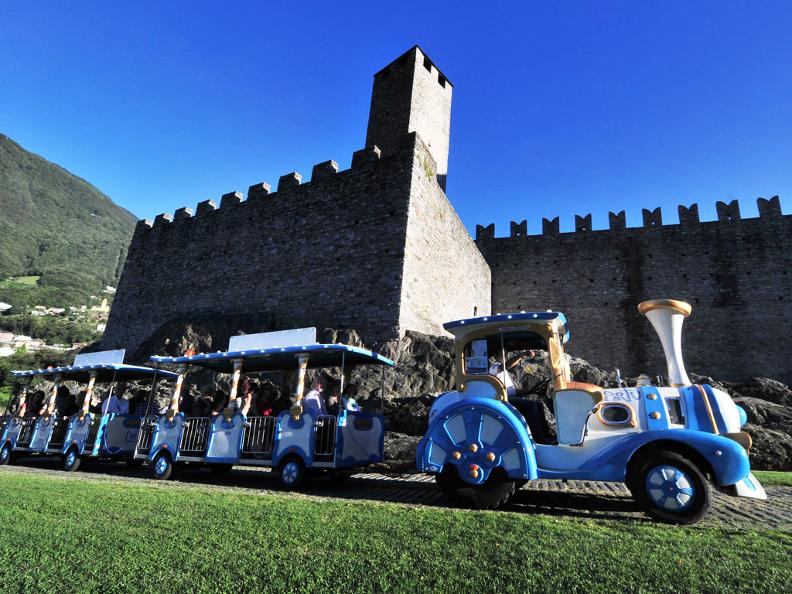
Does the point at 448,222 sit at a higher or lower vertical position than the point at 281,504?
higher

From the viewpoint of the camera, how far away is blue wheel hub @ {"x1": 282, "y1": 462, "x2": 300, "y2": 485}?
6855 millimetres

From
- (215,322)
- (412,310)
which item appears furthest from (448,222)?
(215,322)

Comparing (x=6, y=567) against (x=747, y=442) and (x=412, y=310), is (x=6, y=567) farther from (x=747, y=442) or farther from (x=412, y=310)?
(x=412, y=310)

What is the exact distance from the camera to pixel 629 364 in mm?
21281

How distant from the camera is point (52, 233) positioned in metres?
138

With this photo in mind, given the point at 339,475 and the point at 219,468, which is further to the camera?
the point at 219,468

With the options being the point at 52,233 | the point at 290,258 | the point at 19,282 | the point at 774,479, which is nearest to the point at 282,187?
the point at 290,258

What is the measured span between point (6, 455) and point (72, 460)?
3.36 meters

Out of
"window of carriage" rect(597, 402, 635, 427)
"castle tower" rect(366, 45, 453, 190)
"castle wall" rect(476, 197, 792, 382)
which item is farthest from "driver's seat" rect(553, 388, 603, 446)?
"castle wall" rect(476, 197, 792, 382)

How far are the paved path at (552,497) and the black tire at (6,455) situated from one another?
5471 millimetres

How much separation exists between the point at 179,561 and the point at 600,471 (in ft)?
12.9

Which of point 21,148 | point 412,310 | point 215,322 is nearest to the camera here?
point 412,310

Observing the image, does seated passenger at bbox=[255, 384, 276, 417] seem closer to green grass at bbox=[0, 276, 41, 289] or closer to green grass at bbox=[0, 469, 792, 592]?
green grass at bbox=[0, 469, 792, 592]

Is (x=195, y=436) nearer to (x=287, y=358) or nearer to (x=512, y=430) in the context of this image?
(x=287, y=358)
